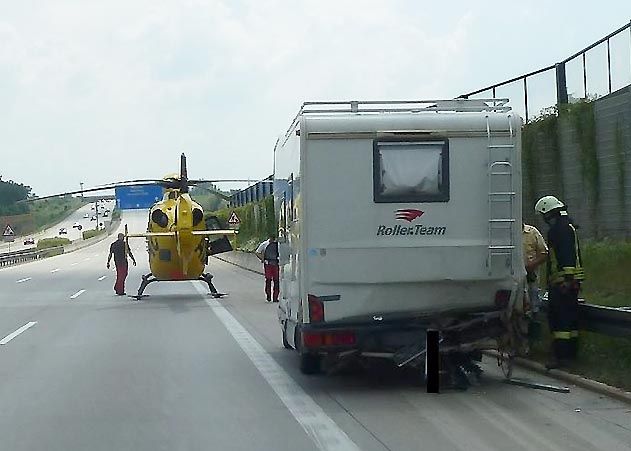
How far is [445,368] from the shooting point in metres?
11.8

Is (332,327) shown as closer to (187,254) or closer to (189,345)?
(189,345)

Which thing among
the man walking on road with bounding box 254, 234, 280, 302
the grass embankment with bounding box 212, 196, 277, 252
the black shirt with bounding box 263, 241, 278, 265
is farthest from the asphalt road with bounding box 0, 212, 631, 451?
the grass embankment with bounding box 212, 196, 277, 252

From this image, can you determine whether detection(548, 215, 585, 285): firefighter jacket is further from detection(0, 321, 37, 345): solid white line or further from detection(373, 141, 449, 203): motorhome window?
detection(0, 321, 37, 345): solid white line

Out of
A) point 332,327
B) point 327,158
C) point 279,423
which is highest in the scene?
point 327,158

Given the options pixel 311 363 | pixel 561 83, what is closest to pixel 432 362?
pixel 311 363

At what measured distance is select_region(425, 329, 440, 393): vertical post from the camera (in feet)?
34.8

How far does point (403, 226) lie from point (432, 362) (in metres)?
1.50

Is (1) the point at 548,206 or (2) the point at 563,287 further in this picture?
Answer: (1) the point at 548,206

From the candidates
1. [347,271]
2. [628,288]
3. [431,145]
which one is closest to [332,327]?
[347,271]

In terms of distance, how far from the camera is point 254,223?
57.3 metres

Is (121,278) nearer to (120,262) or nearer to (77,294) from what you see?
(120,262)

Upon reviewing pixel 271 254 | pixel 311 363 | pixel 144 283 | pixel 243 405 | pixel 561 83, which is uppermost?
pixel 561 83

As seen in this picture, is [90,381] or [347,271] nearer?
[347,271]

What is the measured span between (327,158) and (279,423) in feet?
9.70
